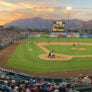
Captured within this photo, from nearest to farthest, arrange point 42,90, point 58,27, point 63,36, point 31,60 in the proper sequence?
point 42,90
point 31,60
point 58,27
point 63,36

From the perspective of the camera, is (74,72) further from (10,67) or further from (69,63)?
(10,67)

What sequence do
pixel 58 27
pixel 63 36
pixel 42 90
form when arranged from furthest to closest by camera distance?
1. pixel 63 36
2. pixel 58 27
3. pixel 42 90

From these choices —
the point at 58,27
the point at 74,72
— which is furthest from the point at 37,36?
the point at 74,72

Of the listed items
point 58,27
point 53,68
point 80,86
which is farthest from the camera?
point 58,27

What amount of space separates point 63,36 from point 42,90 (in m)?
82.4

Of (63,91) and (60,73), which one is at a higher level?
(63,91)

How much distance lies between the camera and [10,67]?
29953mm

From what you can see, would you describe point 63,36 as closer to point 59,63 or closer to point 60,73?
point 59,63

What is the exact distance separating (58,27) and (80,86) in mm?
65661

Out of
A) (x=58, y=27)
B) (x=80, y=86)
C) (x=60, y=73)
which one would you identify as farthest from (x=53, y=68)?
(x=58, y=27)

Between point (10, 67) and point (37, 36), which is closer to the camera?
point (10, 67)

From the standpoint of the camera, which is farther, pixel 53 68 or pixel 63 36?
pixel 63 36

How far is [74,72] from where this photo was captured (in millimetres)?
27031

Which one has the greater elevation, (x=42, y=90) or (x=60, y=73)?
(x=42, y=90)
